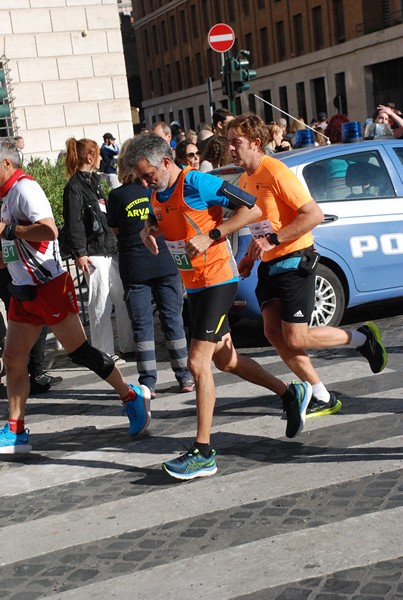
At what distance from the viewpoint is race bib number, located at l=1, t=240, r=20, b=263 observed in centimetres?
654

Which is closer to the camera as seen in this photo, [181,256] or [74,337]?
[181,256]

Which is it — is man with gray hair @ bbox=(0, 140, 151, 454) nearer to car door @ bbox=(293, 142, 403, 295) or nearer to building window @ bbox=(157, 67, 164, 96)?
car door @ bbox=(293, 142, 403, 295)

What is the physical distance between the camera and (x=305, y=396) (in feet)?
20.3

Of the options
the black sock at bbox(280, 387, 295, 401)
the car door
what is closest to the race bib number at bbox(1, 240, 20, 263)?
the black sock at bbox(280, 387, 295, 401)

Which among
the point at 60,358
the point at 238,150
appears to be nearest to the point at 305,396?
the point at 238,150

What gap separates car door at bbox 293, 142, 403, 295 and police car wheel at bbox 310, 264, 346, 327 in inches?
6.2

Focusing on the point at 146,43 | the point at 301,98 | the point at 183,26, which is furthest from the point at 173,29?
the point at 301,98

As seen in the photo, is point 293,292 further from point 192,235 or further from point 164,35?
point 164,35

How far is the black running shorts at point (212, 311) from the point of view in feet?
19.0

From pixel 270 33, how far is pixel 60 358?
183ft

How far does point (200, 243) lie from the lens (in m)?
5.57

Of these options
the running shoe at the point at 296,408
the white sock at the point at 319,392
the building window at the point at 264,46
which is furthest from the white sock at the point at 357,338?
the building window at the point at 264,46

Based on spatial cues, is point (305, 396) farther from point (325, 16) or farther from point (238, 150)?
point (325, 16)

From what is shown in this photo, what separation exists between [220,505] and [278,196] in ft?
6.25
